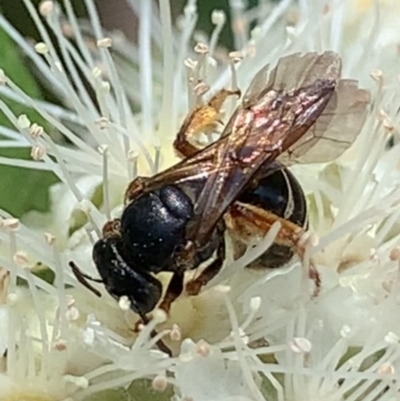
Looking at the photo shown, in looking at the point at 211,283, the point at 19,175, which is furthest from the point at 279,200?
the point at 19,175

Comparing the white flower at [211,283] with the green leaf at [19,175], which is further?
the green leaf at [19,175]

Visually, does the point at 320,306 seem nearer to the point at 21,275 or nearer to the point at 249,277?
the point at 249,277

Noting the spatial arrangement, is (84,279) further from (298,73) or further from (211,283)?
(298,73)

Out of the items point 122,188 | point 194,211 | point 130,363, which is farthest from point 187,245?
point 122,188

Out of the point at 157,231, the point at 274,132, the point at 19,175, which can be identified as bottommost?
the point at 19,175

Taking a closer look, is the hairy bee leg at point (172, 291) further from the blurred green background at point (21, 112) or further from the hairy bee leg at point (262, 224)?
the blurred green background at point (21, 112)

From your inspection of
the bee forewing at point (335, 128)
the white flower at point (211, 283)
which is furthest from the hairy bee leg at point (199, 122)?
the bee forewing at point (335, 128)
